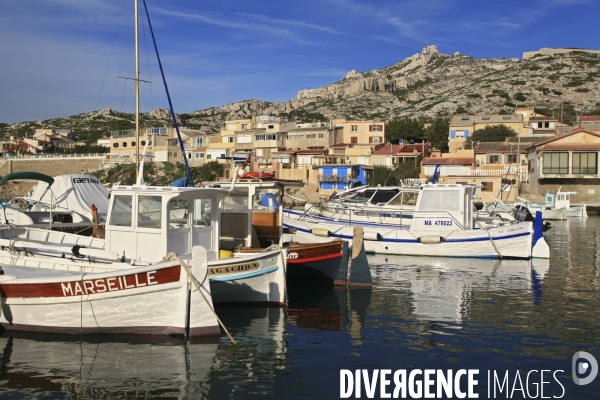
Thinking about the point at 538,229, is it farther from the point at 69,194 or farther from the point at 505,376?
the point at 69,194

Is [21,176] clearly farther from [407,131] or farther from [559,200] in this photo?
[407,131]

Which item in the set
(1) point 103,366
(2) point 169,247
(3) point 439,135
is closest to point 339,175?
(3) point 439,135

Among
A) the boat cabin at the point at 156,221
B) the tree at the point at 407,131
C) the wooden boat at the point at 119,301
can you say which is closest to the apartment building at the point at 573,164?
the tree at the point at 407,131

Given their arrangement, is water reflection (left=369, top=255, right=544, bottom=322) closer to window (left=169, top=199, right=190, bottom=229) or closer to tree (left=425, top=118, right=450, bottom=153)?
window (left=169, top=199, right=190, bottom=229)

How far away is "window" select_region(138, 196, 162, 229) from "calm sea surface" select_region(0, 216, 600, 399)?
8.74ft

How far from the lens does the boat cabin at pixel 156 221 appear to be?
42.6 feet

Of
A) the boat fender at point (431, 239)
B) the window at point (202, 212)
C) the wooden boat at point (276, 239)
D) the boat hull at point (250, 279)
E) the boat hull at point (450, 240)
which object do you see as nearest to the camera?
the boat hull at point (250, 279)

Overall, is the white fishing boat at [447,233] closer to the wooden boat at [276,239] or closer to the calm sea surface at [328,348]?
the wooden boat at [276,239]

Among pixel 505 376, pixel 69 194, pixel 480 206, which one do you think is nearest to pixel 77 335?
pixel 505 376

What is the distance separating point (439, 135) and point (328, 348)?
73.3m

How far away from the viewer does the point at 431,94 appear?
14675 cm

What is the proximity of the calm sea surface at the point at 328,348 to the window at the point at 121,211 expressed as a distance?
10.2 ft

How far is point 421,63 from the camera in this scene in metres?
180

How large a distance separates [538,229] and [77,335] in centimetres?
1875
